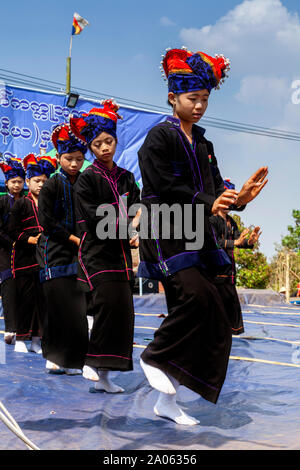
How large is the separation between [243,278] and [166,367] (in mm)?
14877

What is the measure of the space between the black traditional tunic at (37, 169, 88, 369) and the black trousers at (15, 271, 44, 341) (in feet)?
4.23

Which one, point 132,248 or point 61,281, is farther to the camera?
point 61,281

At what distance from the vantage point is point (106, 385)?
3.63 meters

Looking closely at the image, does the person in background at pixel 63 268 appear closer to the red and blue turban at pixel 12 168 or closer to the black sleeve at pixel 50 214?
the black sleeve at pixel 50 214

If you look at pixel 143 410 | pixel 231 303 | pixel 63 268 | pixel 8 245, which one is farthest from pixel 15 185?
pixel 143 410

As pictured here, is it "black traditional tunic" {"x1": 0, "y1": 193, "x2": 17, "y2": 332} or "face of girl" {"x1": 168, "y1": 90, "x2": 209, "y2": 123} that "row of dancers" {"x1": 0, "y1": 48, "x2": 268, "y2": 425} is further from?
"black traditional tunic" {"x1": 0, "y1": 193, "x2": 17, "y2": 332}

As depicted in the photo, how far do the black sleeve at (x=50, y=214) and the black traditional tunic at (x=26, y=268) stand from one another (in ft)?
3.70

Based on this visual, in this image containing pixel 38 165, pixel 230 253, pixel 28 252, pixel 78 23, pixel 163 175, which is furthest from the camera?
pixel 78 23

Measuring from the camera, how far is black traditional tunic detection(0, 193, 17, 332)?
5.98 m

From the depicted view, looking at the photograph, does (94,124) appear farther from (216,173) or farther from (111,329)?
(111,329)

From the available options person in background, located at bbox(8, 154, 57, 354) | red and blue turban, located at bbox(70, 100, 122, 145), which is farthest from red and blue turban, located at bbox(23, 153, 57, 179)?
red and blue turban, located at bbox(70, 100, 122, 145)

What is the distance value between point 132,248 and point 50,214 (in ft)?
3.05

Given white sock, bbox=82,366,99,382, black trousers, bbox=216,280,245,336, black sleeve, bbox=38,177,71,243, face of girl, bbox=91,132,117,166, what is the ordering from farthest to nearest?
black trousers, bbox=216,280,245,336 → black sleeve, bbox=38,177,71,243 → white sock, bbox=82,366,99,382 → face of girl, bbox=91,132,117,166

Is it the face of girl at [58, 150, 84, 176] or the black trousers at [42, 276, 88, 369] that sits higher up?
the face of girl at [58, 150, 84, 176]
